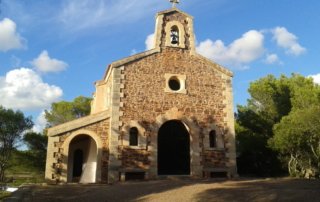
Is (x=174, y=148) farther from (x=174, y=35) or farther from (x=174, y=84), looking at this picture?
(x=174, y=35)

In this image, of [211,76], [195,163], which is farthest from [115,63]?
[195,163]

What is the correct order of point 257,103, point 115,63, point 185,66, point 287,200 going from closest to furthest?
point 287,200
point 115,63
point 185,66
point 257,103

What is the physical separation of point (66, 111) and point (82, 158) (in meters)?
18.9

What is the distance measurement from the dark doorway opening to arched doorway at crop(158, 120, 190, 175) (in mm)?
4318

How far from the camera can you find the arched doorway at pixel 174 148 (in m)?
16.2

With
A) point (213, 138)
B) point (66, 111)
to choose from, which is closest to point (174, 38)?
point (213, 138)

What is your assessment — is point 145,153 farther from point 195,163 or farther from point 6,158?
point 6,158

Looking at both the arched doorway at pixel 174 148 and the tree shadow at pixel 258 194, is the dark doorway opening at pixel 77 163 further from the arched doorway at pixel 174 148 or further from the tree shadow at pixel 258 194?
the tree shadow at pixel 258 194

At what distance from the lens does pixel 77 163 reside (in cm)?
1703

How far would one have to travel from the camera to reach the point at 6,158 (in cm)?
2683

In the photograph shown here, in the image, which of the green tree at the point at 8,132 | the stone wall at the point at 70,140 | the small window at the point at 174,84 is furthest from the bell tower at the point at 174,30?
the green tree at the point at 8,132

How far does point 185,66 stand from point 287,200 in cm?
1018

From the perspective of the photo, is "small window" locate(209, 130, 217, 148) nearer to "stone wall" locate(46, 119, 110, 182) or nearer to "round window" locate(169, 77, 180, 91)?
"round window" locate(169, 77, 180, 91)

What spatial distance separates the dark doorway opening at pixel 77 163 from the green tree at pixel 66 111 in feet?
59.6
